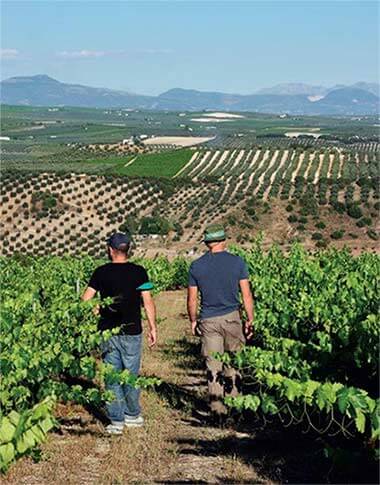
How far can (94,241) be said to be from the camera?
49.9 metres

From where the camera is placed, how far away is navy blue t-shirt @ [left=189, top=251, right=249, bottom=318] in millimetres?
6648

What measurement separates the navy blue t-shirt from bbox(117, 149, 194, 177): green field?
197ft

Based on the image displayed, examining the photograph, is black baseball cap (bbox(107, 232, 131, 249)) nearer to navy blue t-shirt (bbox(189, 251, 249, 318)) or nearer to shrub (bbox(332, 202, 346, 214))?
navy blue t-shirt (bbox(189, 251, 249, 318))

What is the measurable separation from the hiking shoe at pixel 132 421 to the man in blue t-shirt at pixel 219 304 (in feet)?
2.04

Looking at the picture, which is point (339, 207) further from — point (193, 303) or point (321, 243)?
point (193, 303)

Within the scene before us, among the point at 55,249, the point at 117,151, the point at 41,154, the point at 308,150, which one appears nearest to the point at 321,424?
the point at 55,249

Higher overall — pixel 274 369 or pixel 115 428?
pixel 274 369

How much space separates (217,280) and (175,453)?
1.45 meters

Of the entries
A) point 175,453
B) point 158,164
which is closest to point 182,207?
point 158,164

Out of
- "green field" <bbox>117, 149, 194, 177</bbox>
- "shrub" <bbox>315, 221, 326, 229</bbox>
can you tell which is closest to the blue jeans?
"shrub" <bbox>315, 221, 326, 229</bbox>

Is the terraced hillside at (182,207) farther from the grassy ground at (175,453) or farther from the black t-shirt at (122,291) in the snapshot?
the black t-shirt at (122,291)

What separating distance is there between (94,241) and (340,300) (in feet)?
141

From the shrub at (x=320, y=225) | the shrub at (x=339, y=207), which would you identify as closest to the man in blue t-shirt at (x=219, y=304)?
the shrub at (x=320, y=225)

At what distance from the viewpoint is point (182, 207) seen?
182ft
